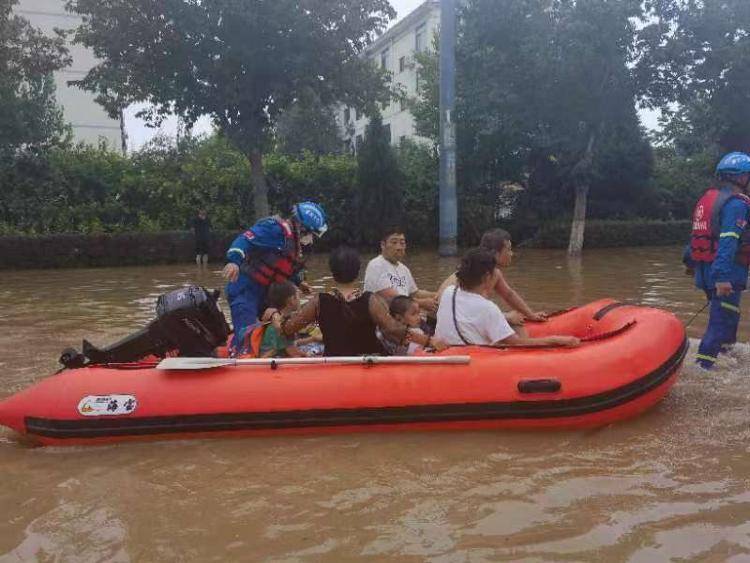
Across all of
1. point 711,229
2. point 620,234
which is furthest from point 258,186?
point 711,229

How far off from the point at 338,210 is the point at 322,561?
1623 centimetres

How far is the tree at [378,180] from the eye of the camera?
58.6ft

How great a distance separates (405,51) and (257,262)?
2833 centimetres

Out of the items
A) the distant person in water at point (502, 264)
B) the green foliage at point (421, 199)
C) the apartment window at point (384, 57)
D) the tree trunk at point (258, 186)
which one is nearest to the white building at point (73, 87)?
the apartment window at point (384, 57)

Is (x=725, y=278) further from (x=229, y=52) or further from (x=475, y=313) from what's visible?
(x=229, y=52)

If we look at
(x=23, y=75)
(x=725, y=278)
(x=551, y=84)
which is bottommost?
(x=725, y=278)

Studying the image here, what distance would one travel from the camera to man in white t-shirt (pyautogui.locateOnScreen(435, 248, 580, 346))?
170 inches

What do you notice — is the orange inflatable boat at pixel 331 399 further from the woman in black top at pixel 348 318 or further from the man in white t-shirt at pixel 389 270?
the man in white t-shirt at pixel 389 270

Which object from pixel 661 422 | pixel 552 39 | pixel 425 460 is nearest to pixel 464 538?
pixel 425 460

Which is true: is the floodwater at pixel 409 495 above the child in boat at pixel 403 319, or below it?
below

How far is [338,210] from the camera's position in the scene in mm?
18719

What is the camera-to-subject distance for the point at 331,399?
4.04 metres

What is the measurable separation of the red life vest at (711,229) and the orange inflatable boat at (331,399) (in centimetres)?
147

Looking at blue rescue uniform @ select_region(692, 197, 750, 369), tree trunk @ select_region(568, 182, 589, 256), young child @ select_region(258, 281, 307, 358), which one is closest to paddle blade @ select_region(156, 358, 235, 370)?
young child @ select_region(258, 281, 307, 358)
